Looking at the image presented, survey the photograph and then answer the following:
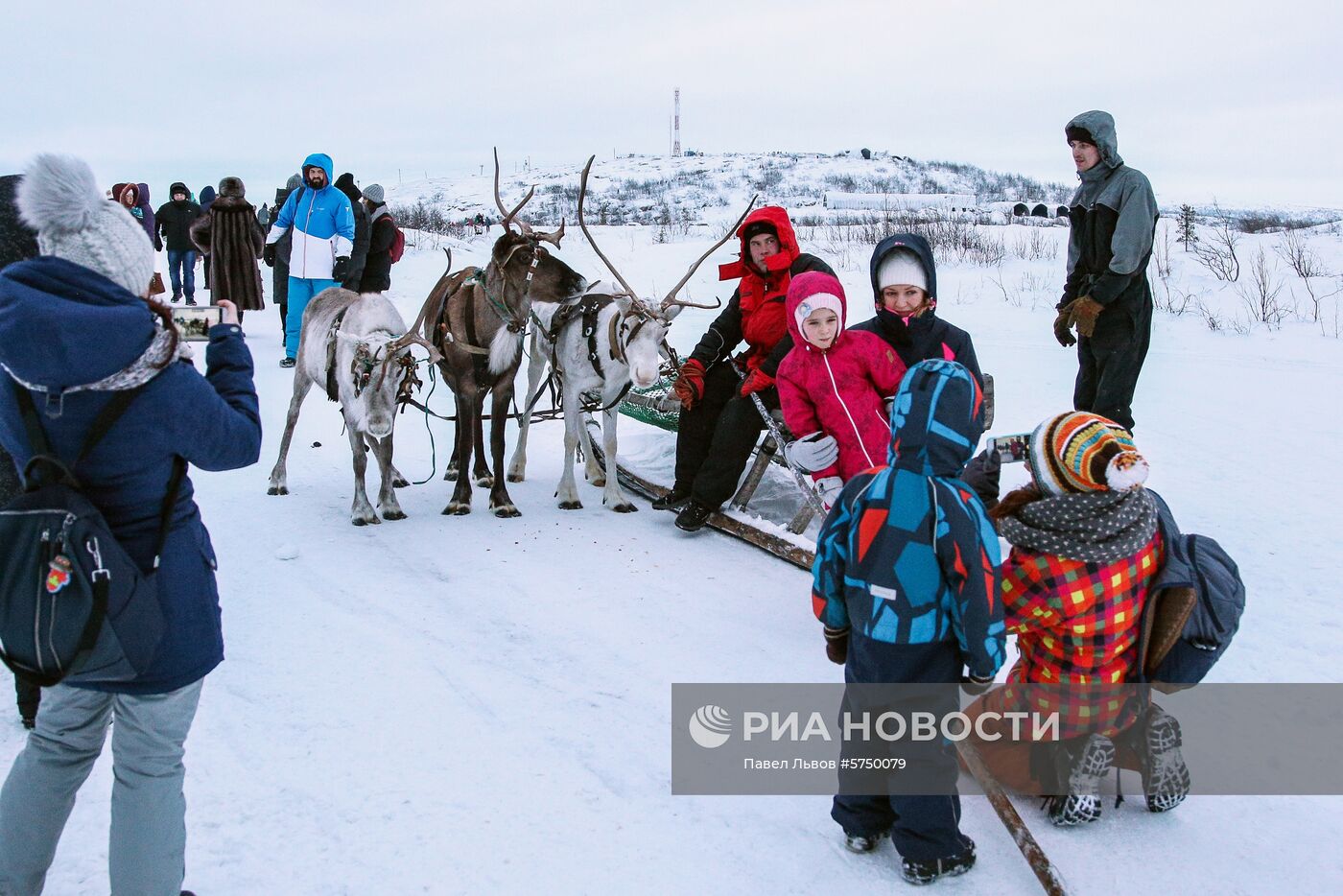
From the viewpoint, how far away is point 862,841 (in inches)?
116

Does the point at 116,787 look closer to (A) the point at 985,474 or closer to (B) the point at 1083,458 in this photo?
(B) the point at 1083,458

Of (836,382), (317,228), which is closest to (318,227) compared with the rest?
(317,228)

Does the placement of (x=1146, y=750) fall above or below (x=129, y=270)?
below

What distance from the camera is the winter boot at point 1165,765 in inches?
120

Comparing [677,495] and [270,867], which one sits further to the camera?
[677,495]

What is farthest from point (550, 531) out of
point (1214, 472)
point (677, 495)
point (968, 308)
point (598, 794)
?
point (968, 308)

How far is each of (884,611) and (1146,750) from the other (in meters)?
1.09

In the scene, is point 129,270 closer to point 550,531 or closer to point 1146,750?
point 1146,750

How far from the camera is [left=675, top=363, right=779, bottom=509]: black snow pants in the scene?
5746mm

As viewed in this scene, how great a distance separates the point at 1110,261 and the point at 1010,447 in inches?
100

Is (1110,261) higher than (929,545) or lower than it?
higher

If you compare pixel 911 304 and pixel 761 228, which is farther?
pixel 761 228

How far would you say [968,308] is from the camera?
12070 mm

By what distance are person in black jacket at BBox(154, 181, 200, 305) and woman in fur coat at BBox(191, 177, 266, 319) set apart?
160 inches
